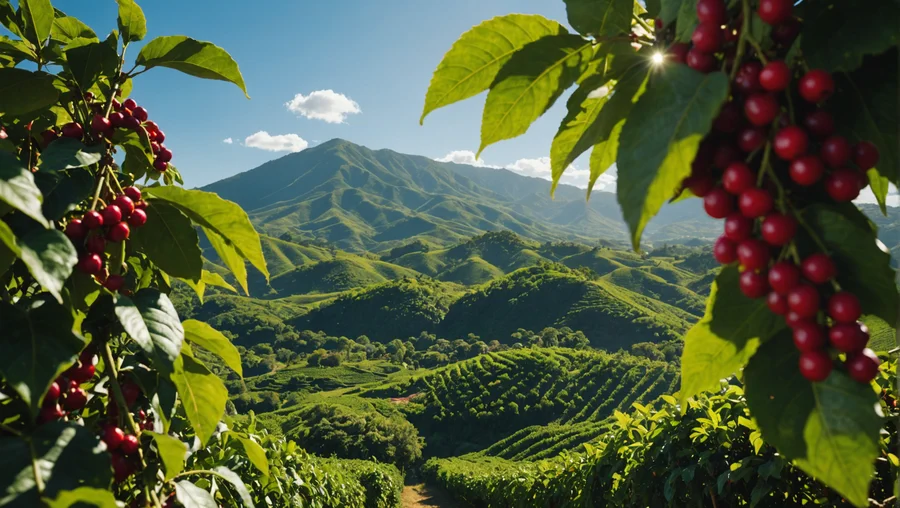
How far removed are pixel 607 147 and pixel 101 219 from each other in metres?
1.06

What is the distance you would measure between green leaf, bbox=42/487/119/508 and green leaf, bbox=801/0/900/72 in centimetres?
113

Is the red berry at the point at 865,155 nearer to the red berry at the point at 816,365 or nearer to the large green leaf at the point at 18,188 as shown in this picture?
the red berry at the point at 816,365

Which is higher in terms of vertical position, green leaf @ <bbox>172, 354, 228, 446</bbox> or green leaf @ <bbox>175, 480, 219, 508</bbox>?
green leaf @ <bbox>172, 354, 228, 446</bbox>

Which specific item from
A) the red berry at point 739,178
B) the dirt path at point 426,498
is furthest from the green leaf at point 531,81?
the dirt path at point 426,498

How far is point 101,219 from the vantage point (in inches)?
41.9

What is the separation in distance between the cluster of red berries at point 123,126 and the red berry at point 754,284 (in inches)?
56.7

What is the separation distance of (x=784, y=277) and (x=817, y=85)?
0.71 feet

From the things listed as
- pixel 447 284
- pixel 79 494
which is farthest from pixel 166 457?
pixel 447 284

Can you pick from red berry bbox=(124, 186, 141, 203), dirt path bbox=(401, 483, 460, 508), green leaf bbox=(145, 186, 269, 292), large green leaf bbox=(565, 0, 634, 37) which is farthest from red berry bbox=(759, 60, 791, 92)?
dirt path bbox=(401, 483, 460, 508)

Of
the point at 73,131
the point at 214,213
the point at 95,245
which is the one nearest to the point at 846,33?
the point at 214,213

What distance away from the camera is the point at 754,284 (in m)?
0.59

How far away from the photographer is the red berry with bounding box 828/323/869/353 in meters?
0.53

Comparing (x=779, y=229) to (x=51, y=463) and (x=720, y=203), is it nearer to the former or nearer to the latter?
(x=720, y=203)

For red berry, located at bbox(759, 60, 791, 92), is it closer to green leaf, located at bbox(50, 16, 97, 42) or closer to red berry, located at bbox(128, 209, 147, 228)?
red berry, located at bbox(128, 209, 147, 228)
